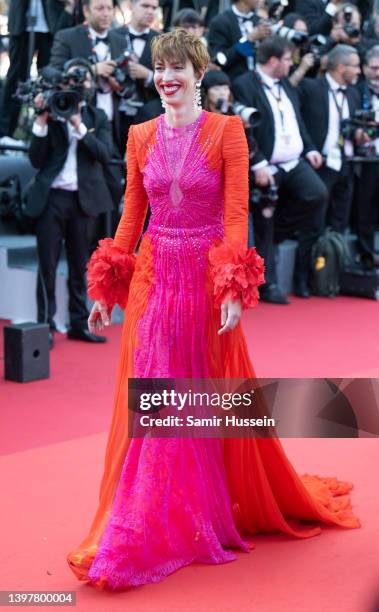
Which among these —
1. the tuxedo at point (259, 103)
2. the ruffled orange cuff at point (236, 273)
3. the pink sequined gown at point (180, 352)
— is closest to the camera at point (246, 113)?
the tuxedo at point (259, 103)

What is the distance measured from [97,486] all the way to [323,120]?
5.25 metres

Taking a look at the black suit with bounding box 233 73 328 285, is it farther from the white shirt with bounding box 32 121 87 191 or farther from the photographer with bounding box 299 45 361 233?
the white shirt with bounding box 32 121 87 191

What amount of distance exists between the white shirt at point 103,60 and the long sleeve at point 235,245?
400cm

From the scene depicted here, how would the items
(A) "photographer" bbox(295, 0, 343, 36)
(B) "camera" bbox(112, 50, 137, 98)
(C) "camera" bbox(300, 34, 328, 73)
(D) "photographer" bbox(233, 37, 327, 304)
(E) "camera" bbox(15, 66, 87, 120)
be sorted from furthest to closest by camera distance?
(A) "photographer" bbox(295, 0, 343, 36) → (C) "camera" bbox(300, 34, 328, 73) → (D) "photographer" bbox(233, 37, 327, 304) → (B) "camera" bbox(112, 50, 137, 98) → (E) "camera" bbox(15, 66, 87, 120)

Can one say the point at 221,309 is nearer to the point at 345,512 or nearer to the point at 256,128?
the point at 345,512

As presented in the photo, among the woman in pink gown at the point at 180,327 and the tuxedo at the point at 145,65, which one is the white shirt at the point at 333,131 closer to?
the tuxedo at the point at 145,65

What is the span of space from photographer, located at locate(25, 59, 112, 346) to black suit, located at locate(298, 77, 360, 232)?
236 centimetres

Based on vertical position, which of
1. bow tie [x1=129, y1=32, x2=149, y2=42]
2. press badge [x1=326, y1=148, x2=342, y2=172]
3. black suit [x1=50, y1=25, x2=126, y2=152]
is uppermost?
bow tie [x1=129, y1=32, x2=149, y2=42]

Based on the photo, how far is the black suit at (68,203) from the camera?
22.3 ft

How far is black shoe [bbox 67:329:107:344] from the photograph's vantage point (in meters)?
6.94

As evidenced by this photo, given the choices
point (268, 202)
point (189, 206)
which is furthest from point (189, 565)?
point (268, 202)

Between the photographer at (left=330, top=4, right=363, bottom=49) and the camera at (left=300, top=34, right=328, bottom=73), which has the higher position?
the photographer at (left=330, top=4, right=363, bottom=49)

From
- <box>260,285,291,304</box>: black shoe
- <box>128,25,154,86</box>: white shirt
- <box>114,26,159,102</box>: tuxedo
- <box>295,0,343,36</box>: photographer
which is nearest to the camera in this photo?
<box>114,26,159,102</box>: tuxedo

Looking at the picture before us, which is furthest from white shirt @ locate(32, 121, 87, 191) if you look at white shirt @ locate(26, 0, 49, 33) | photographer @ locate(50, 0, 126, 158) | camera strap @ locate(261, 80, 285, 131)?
white shirt @ locate(26, 0, 49, 33)
